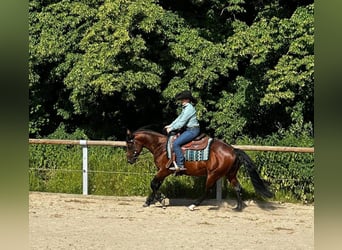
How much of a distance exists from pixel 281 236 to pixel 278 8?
5965mm

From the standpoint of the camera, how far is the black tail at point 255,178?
8.23 meters

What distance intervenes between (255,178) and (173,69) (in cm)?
388

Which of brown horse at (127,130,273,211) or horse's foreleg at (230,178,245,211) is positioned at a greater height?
brown horse at (127,130,273,211)

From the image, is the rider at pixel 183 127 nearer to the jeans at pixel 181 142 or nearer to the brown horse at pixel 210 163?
the jeans at pixel 181 142

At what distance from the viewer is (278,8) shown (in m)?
11.2

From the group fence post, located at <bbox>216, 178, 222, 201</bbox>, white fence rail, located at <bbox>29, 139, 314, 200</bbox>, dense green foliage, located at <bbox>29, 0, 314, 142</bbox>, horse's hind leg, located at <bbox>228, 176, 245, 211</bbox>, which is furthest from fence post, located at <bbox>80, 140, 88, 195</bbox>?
horse's hind leg, located at <bbox>228, 176, 245, 211</bbox>

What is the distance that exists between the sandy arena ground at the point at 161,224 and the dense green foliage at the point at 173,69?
2.73 ft

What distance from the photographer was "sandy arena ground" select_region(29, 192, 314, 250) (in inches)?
245

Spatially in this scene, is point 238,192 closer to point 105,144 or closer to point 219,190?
point 219,190

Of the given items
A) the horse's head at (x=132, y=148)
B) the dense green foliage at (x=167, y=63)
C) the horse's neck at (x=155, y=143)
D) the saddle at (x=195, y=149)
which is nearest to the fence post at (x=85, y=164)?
the dense green foliage at (x=167, y=63)

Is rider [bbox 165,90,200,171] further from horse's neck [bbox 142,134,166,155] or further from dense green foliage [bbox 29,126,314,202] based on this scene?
dense green foliage [bbox 29,126,314,202]

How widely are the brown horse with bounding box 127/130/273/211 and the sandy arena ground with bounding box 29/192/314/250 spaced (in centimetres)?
38

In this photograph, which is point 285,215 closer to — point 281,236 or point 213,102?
point 281,236
